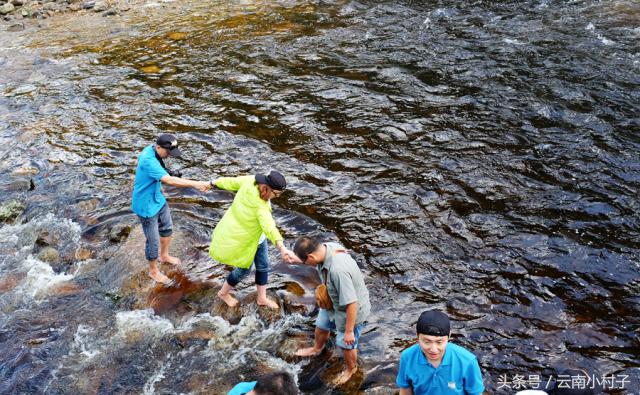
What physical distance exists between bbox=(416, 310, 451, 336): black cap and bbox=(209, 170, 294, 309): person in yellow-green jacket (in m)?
2.44

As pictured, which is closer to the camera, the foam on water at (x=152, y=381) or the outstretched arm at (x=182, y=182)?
the foam on water at (x=152, y=381)

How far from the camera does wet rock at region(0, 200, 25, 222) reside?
1077 centimetres

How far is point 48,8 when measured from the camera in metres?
26.1

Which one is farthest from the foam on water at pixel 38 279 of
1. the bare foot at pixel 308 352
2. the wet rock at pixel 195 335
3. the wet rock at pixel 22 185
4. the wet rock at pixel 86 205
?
the bare foot at pixel 308 352

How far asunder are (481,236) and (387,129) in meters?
4.47

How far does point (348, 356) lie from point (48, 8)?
25.9 m

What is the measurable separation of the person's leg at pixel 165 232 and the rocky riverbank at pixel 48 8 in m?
19.3

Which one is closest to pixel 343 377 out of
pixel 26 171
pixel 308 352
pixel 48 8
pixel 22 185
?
pixel 308 352

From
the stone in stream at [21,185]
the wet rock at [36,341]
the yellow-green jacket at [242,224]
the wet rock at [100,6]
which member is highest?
the yellow-green jacket at [242,224]

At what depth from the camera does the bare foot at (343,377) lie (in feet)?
22.6

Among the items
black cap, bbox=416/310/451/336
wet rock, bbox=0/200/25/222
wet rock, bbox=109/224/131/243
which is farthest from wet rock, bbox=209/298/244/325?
wet rock, bbox=0/200/25/222

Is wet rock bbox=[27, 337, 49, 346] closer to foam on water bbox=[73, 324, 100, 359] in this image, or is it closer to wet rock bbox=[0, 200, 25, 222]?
foam on water bbox=[73, 324, 100, 359]

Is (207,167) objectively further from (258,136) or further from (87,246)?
(87,246)

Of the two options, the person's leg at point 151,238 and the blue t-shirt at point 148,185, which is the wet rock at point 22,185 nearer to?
the person's leg at point 151,238
